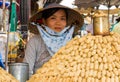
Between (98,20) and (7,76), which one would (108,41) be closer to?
(98,20)

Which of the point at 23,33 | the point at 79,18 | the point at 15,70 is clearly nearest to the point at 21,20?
the point at 23,33

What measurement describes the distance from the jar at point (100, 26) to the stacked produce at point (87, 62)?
0.08 feet

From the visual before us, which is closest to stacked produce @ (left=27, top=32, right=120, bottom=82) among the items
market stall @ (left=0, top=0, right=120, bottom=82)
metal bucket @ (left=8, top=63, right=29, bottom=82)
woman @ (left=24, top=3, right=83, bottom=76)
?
market stall @ (left=0, top=0, right=120, bottom=82)

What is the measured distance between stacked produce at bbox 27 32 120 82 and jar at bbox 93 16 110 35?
2 centimetres

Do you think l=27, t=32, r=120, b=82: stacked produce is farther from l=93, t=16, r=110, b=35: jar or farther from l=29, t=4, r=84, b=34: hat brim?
l=29, t=4, r=84, b=34: hat brim

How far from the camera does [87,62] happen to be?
2.93 ft

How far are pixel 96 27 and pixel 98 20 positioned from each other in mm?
24

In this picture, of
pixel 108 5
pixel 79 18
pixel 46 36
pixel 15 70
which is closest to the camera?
pixel 15 70

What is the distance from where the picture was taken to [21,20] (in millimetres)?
6445

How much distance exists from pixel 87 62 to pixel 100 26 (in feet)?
0.50

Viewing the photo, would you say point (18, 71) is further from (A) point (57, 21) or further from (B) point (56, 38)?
(A) point (57, 21)

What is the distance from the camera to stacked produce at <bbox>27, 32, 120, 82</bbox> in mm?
865

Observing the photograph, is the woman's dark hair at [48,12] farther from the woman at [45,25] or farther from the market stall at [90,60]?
the market stall at [90,60]

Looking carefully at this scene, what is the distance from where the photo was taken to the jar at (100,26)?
38.9 inches
